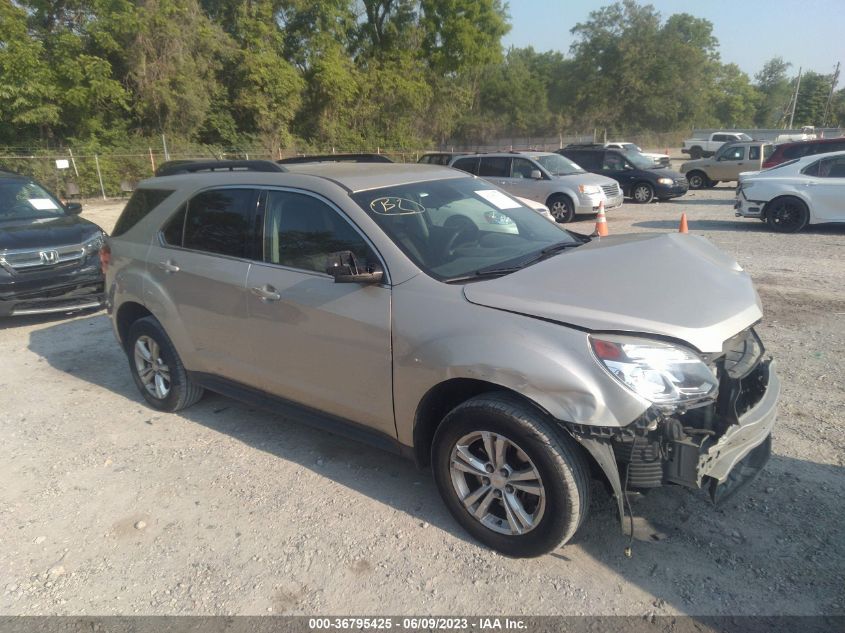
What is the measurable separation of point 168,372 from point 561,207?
11.6m

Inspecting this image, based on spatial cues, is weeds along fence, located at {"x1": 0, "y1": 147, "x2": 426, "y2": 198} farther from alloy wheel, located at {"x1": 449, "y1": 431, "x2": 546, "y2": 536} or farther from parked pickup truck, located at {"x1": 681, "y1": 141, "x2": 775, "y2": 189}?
alloy wheel, located at {"x1": 449, "y1": 431, "x2": 546, "y2": 536}

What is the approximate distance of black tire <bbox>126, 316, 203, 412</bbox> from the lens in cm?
464

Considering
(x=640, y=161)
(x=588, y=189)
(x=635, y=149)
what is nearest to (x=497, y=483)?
(x=588, y=189)

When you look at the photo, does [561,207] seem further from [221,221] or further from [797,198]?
[221,221]

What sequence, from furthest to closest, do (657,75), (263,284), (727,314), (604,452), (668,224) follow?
(657,75) → (668,224) → (263,284) → (727,314) → (604,452)

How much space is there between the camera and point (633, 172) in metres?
18.1

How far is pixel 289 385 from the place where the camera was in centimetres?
378

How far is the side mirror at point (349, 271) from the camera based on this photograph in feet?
10.4

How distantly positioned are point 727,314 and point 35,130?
101 feet

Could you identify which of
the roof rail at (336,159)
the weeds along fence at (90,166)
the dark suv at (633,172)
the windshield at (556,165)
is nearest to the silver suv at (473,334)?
the roof rail at (336,159)

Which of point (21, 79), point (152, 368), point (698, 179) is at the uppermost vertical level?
point (21, 79)

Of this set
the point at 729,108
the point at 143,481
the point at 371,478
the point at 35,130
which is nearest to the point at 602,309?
the point at 371,478

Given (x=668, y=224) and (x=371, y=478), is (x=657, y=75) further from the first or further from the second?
(x=371, y=478)

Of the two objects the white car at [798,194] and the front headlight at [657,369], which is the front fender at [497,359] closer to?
the front headlight at [657,369]
